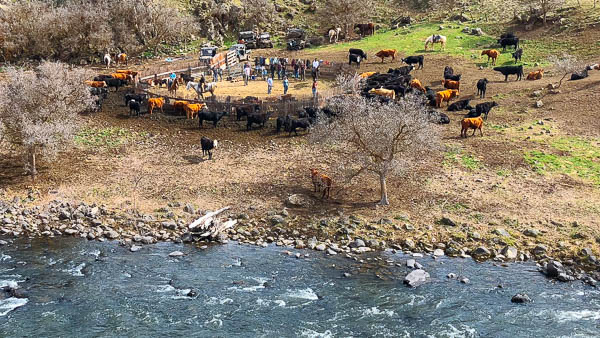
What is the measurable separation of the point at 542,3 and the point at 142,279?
154 ft

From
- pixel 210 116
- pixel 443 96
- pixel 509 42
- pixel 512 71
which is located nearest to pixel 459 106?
pixel 443 96

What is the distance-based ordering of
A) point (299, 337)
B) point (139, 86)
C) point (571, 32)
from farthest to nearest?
point (571, 32), point (139, 86), point (299, 337)

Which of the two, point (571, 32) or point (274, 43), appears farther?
point (274, 43)

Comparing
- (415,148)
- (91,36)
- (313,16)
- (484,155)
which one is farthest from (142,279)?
(313,16)

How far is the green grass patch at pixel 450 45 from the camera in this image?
4850cm

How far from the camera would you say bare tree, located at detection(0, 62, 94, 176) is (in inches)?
1107

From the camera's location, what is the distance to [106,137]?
34.6m

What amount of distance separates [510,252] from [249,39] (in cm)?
4392

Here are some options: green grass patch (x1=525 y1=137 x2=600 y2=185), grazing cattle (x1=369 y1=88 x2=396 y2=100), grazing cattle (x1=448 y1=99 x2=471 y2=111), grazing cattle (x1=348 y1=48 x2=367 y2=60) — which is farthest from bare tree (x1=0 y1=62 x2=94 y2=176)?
grazing cattle (x1=348 y1=48 x2=367 y2=60)

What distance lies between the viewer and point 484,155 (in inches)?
1232

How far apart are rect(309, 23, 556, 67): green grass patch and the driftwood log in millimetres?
31262

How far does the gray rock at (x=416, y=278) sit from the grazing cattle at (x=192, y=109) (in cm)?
1999

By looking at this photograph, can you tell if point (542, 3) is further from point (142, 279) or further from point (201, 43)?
point (142, 279)

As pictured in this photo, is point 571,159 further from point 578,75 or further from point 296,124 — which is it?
point 296,124
